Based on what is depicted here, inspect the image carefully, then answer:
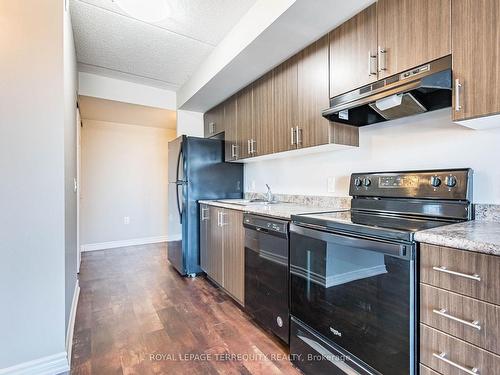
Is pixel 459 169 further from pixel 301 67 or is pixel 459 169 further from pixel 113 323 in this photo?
pixel 113 323

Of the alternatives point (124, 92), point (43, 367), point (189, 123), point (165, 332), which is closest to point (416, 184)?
point (165, 332)

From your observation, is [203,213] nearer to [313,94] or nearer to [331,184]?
[331,184]

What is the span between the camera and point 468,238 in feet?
2.94

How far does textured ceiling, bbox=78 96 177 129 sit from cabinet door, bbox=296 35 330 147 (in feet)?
7.79

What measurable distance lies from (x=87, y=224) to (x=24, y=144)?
323 cm

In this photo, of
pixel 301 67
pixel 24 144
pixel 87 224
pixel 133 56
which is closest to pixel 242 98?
pixel 301 67

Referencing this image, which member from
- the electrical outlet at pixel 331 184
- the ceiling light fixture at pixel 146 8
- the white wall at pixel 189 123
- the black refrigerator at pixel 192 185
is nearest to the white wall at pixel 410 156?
the electrical outlet at pixel 331 184

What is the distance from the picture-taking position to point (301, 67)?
2.05 meters

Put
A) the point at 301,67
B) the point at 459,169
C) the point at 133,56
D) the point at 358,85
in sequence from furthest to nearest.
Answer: the point at 133,56
the point at 301,67
the point at 358,85
the point at 459,169

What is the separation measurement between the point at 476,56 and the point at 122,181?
4.73 metres

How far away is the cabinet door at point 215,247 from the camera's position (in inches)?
103

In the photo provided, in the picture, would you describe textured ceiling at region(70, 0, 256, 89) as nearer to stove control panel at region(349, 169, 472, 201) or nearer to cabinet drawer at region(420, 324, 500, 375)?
stove control panel at region(349, 169, 472, 201)

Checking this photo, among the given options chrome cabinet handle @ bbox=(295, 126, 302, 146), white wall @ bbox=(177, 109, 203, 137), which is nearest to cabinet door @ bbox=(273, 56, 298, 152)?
chrome cabinet handle @ bbox=(295, 126, 302, 146)

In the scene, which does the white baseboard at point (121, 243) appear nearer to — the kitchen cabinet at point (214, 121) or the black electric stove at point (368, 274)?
the kitchen cabinet at point (214, 121)
